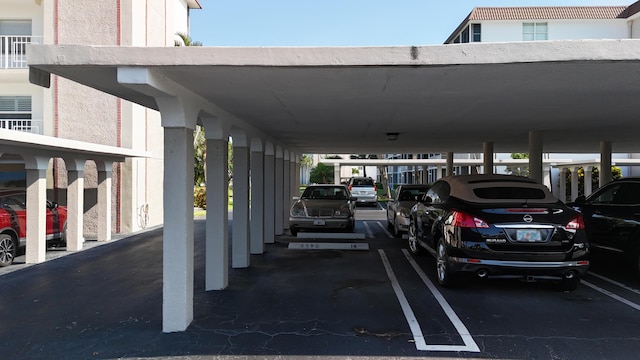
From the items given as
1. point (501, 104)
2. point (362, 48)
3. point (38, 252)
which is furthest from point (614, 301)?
point (38, 252)

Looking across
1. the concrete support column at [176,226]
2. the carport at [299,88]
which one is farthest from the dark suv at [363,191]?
the concrete support column at [176,226]

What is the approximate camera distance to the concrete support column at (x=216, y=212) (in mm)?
6422

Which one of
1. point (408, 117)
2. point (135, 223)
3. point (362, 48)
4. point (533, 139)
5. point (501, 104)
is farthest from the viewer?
point (135, 223)

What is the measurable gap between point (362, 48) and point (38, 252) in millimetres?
8658

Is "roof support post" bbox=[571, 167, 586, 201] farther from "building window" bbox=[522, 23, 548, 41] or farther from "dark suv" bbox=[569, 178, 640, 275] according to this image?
"dark suv" bbox=[569, 178, 640, 275]

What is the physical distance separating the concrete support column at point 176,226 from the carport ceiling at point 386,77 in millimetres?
739

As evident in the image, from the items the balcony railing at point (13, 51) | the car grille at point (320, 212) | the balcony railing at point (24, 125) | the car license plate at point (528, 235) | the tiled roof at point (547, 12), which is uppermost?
the tiled roof at point (547, 12)

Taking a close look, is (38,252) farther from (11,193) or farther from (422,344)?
(422,344)

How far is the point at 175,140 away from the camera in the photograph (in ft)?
16.3

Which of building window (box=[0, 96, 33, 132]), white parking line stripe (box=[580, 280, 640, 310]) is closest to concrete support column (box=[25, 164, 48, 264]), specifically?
building window (box=[0, 96, 33, 132])

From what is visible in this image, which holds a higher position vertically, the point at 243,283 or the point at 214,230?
the point at 214,230

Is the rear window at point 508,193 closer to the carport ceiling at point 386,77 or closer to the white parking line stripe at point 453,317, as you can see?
the carport ceiling at point 386,77

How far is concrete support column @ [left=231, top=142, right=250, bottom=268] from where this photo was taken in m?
7.97

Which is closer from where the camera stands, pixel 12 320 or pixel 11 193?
pixel 12 320
